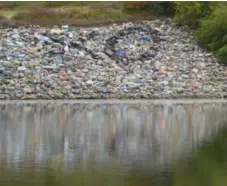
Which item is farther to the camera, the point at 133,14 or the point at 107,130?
the point at 133,14

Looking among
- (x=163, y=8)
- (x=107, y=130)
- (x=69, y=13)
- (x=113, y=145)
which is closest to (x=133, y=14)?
(x=163, y=8)

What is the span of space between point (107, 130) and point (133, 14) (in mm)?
20107

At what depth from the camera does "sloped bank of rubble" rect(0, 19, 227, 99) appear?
2919 cm

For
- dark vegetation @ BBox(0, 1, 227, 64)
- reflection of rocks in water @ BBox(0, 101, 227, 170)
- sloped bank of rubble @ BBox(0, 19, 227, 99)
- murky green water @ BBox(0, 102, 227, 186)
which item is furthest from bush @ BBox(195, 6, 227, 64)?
murky green water @ BBox(0, 102, 227, 186)

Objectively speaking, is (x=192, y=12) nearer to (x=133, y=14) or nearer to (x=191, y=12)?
(x=191, y=12)

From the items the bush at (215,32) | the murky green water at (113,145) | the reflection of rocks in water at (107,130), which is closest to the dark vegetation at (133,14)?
the bush at (215,32)

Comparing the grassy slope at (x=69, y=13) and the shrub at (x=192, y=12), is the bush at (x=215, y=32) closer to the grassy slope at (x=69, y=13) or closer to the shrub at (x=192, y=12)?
the shrub at (x=192, y=12)

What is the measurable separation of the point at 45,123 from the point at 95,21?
1650 cm

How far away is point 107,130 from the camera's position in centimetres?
1898

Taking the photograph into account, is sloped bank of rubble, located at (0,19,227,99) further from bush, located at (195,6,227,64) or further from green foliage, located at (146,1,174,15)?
green foliage, located at (146,1,174,15)

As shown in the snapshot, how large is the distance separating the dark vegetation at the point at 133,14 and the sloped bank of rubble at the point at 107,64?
0.77 m

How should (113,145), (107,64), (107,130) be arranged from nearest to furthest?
(113,145)
(107,130)
(107,64)

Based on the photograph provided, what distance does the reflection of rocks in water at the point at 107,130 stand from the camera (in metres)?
14.6

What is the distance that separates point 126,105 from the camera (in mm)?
26719
